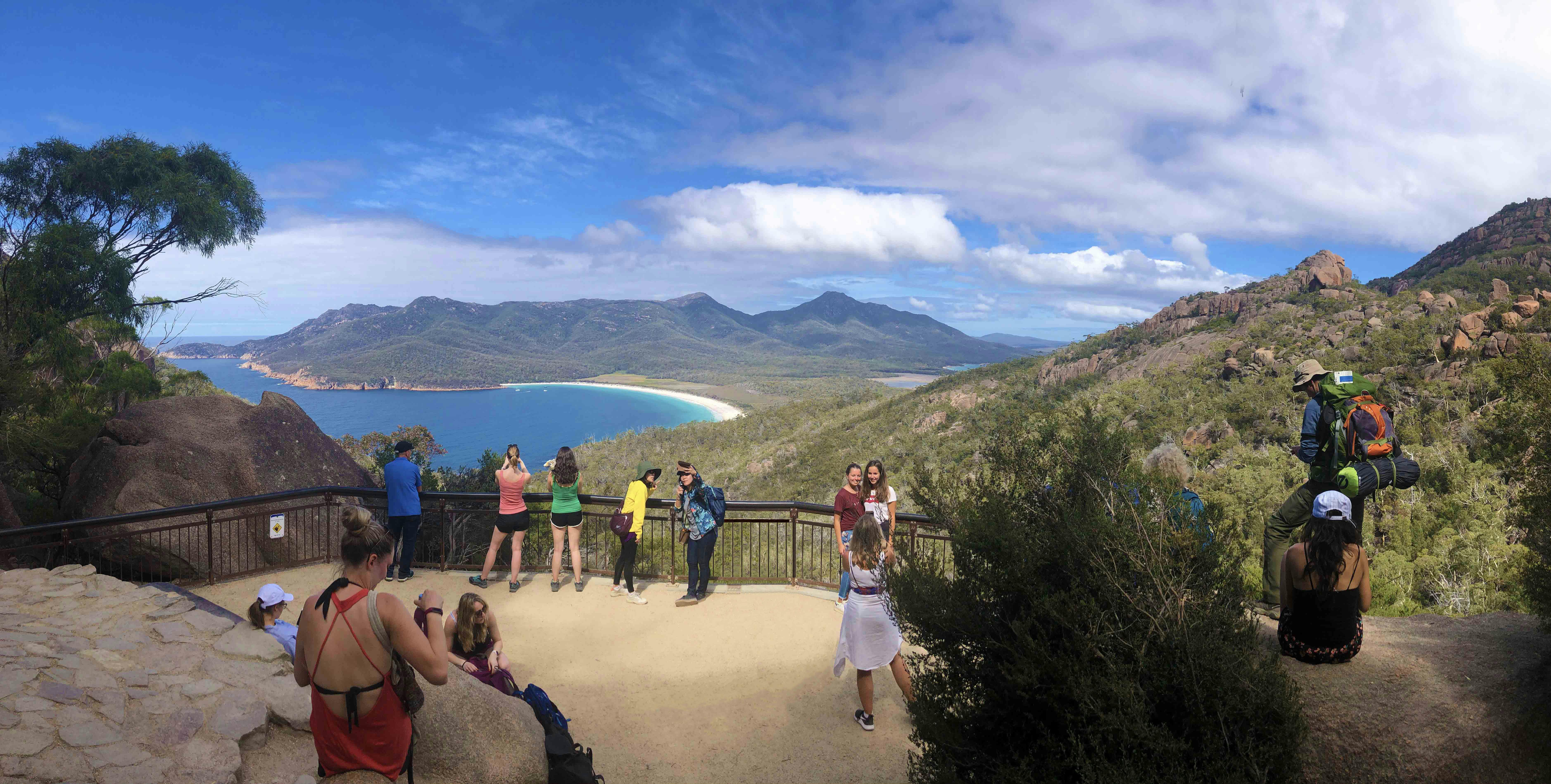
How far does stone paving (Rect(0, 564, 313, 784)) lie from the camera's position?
3443mm

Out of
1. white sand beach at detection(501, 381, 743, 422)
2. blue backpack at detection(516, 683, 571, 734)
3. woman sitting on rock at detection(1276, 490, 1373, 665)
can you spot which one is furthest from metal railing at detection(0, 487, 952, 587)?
white sand beach at detection(501, 381, 743, 422)

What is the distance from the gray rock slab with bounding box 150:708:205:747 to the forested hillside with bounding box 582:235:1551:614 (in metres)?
4.34

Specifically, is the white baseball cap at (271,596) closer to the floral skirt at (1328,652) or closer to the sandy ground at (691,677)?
the sandy ground at (691,677)

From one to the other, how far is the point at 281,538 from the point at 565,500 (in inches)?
164

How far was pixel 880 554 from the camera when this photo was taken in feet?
15.0

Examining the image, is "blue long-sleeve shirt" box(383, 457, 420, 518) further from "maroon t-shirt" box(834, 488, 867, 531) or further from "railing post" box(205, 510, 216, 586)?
"maroon t-shirt" box(834, 488, 867, 531)

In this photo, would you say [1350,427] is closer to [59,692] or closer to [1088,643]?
[1088,643]

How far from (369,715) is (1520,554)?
8.64 meters

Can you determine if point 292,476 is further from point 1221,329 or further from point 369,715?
point 1221,329

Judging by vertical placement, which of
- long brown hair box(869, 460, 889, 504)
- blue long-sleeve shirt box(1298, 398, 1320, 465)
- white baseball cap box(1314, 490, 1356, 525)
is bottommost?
long brown hair box(869, 460, 889, 504)

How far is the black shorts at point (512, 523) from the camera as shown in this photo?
283 inches

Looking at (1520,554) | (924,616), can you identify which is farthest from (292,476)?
(1520,554)

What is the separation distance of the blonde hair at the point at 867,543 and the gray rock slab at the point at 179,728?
3.86 meters

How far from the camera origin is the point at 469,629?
4.27m
